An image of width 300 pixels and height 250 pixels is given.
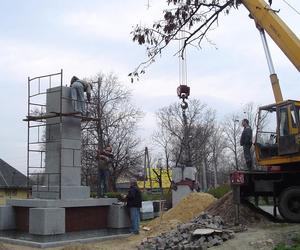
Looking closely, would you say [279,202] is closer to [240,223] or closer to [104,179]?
→ [240,223]

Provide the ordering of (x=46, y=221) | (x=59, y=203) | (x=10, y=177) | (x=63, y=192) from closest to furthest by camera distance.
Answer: (x=46, y=221) < (x=59, y=203) < (x=63, y=192) < (x=10, y=177)

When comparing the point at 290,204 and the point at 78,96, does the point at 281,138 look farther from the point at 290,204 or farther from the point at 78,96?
the point at 78,96

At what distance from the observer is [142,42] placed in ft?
39.5

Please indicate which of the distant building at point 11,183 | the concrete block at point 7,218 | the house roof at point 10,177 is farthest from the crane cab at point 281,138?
the house roof at point 10,177

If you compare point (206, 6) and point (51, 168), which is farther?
point (51, 168)

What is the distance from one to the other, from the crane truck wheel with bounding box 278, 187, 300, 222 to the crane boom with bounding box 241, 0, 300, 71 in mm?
3661

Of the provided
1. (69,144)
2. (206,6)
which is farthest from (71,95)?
(206,6)

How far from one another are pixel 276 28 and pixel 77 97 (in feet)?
22.1

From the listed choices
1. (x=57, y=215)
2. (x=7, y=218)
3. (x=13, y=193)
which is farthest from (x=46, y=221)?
(x=13, y=193)

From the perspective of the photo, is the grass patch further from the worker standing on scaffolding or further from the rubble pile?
the worker standing on scaffolding


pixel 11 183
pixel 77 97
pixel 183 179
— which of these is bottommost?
pixel 183 179

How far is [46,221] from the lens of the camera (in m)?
13.9

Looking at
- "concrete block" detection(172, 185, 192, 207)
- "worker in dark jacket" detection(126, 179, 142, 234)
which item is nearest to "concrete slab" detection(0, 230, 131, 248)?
"worker in dark jacket" detection(126, 179, 142, 234)

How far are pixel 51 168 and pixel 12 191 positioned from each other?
87.3 ft
